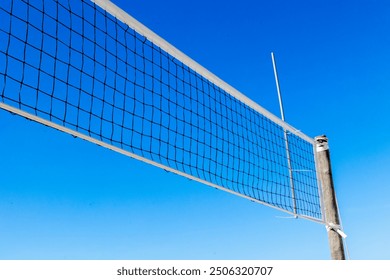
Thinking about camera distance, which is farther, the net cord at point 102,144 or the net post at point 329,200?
the net post at point 329,200

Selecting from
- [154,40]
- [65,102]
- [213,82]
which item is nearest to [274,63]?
[213,82]

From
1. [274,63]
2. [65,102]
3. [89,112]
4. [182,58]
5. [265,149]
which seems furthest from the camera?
[274,63]

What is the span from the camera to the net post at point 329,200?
6389 mm

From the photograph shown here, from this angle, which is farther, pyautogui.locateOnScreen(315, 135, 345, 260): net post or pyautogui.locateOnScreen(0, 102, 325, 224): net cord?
pyautogui.locateOnScreen(315, 135, 345, 260): net post

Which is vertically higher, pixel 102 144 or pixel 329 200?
pixel 329 200

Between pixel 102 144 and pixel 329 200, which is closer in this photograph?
pixel 102 144

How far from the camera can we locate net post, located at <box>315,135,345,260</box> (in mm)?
6389

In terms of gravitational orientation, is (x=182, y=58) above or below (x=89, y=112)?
above

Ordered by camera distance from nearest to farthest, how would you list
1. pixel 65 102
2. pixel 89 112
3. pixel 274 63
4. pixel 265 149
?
pixel 65 102 < pixel 89 112 < pixel 265 149 < pixel 274 63

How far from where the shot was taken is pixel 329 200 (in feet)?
21.8
